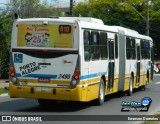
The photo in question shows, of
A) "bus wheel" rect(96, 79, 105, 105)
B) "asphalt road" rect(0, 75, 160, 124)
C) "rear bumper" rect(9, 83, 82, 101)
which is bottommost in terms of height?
"asphalt road" rect(0, 75, 160, 124)

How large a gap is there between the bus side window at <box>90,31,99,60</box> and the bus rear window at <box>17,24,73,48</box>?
1.47m

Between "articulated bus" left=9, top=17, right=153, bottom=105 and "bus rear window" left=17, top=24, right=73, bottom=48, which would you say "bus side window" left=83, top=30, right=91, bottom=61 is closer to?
"articulated bus" left=9, top=17, right=153, bottom=105

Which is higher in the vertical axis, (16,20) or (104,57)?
(16,20)

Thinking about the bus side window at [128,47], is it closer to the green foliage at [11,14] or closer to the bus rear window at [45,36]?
the bus rear window at [45,36]

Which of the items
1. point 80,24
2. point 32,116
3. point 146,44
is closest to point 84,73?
point 80,24

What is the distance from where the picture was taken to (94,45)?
18562 mm

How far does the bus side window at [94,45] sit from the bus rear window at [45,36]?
1471 mm

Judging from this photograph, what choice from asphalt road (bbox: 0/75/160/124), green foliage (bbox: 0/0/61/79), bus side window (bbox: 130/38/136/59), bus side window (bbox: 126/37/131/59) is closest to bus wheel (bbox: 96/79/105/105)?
asphalt road (bbox: 0/75/160/124)

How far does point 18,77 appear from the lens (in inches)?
679

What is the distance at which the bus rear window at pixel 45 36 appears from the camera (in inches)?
670

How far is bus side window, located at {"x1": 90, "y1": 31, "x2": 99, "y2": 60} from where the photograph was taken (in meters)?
18.3

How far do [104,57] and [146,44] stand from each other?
10.1 m

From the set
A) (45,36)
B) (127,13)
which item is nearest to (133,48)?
(45,36)

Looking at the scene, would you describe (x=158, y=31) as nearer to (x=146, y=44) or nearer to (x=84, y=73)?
(x=146, y=44)
